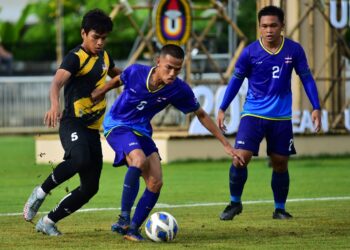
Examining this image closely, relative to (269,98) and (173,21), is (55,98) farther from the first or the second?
(173,21)

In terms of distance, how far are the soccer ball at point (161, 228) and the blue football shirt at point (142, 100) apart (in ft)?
3.17

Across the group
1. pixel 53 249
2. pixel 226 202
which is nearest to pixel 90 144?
pixel 53 249

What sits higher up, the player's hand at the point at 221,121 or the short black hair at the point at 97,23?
the short black hair at the point at 97,23

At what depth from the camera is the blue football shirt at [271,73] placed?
13.9 meters

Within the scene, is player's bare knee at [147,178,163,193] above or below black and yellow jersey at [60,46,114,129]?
below

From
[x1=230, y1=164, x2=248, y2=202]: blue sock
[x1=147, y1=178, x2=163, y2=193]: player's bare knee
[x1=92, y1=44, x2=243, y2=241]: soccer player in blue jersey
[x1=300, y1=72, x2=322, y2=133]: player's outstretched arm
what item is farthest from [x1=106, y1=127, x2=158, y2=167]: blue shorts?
[x1=300, y1=72, x2=322, y2=133]: player's outstretched arm

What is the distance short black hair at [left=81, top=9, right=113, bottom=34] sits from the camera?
39.7 feet

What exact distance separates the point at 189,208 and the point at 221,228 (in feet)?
7.51

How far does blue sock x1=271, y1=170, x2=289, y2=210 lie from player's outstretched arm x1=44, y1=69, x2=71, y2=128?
10.6ft

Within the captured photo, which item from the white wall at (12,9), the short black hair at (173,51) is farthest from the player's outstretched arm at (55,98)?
the white wall at (12,9)

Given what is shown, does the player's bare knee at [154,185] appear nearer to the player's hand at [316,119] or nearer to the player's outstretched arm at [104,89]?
the player's outstretched arm at [104,89]

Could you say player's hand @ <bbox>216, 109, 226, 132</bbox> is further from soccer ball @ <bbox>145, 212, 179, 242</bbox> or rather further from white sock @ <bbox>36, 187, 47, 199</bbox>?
white sock @ <bbox>36, 187, 47, 199</bbox>

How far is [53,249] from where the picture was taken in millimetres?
11180

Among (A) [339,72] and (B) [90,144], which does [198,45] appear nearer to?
(A) [339,72]
